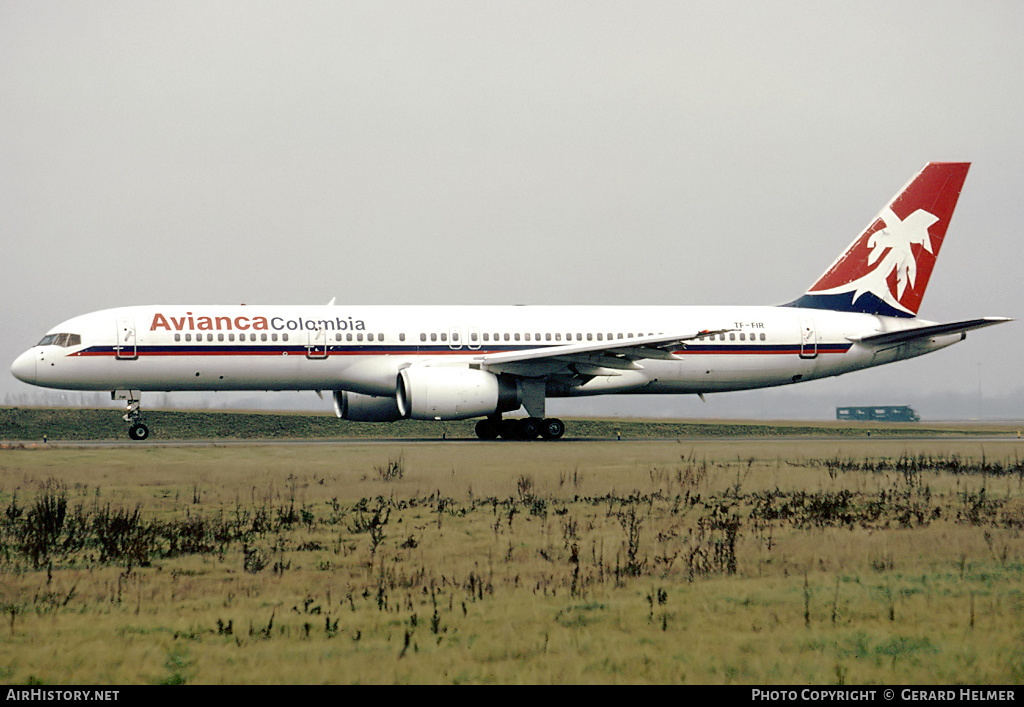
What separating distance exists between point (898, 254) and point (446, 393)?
19012 millimetres

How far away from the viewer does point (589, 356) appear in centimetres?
3092

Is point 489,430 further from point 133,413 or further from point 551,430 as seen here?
point 133,413

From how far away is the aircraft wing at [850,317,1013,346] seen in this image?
32.8 m

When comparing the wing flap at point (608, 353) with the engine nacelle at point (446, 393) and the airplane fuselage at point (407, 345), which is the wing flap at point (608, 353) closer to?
the airplane fuselage at point (407, 345)

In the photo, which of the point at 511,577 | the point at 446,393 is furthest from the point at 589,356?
the point at 511,577

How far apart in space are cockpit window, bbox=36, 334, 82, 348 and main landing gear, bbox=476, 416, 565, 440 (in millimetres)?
13011

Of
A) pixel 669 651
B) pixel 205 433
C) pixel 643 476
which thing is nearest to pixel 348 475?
pixel 643 476

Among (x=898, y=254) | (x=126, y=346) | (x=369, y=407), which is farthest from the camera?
(x=898, y=254)

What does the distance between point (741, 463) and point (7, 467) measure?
1629 cm

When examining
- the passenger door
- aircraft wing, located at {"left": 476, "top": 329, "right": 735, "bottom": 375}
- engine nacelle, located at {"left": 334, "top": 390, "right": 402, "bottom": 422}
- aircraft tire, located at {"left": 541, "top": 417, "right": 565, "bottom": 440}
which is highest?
the passenger door

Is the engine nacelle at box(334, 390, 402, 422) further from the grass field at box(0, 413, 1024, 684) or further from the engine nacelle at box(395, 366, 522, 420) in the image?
the grass field at box(0, 413, 1024, 684)

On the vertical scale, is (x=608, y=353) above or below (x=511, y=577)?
above

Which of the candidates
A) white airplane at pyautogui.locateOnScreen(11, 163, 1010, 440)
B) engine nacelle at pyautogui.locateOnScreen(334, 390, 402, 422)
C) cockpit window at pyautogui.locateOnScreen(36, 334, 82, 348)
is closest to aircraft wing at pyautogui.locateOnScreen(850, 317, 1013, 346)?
white airplane at pyautogui.locateOnScreen(11, 163, 1010, 440)

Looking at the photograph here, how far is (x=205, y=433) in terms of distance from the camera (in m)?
39.0
